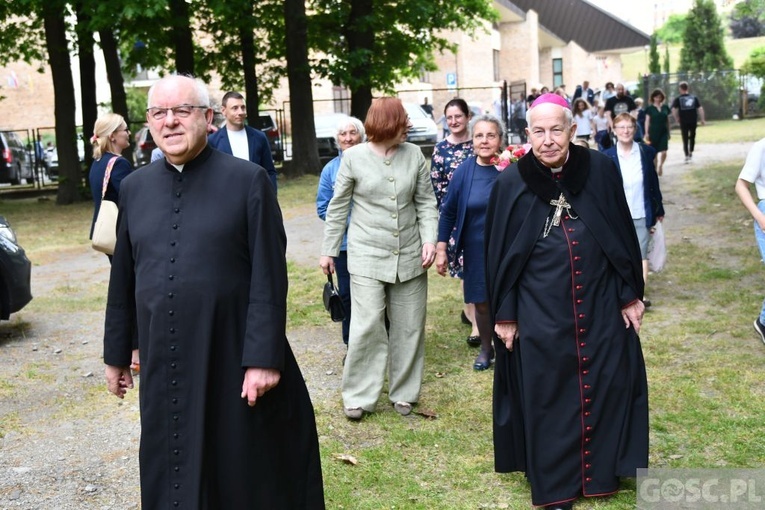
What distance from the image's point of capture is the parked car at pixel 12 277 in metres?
9.83

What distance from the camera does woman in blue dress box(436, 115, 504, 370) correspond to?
7684mm

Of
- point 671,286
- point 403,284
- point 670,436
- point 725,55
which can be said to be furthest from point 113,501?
point 725,55

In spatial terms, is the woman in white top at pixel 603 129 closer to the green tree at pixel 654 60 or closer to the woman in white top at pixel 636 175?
the woman in white top at pixel 636 175

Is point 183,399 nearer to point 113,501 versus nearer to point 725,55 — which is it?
point 113,501

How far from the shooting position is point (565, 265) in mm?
5250

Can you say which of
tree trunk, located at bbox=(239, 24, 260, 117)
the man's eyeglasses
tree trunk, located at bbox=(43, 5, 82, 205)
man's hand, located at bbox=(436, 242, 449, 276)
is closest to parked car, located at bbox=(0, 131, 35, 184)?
tree trunk, located at bbox=(43, 5, 82, 205)

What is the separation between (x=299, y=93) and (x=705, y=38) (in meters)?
43.1

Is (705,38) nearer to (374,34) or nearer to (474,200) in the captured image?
(374,34)

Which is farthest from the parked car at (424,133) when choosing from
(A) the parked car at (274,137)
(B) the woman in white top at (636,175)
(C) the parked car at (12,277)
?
(C) the parked car at (12,277)

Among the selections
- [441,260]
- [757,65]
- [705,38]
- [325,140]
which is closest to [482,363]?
[441,260]

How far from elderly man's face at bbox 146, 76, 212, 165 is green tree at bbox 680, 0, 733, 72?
60.5 m

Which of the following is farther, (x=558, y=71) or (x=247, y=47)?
(x=558, y=71)

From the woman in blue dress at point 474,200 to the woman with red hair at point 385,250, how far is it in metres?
0.49

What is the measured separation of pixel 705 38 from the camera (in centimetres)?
6097
